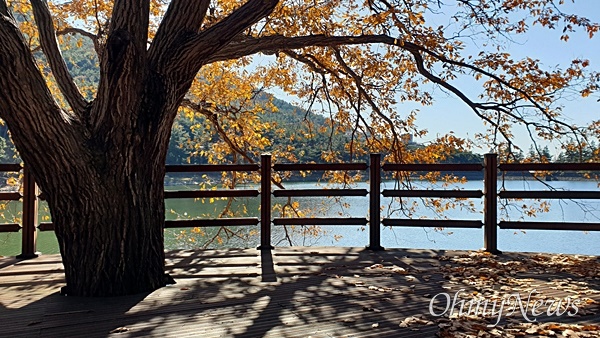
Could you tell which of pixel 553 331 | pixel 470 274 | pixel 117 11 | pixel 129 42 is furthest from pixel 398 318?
pixel 117 11

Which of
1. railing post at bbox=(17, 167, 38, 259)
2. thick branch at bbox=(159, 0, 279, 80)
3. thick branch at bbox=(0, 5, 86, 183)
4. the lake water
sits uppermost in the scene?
thick branch at bbox=(159, 0, 279, 80)

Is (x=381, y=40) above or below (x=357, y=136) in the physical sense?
above

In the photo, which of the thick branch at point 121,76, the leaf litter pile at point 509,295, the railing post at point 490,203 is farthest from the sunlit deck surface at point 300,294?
the thick branch at point 121,76

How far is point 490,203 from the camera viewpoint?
529cm

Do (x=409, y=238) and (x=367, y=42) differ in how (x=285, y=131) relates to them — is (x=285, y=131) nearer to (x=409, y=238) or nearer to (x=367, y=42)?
(x=367, y=42)

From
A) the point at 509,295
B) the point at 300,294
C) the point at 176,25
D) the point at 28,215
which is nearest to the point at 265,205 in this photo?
the point at 300,294

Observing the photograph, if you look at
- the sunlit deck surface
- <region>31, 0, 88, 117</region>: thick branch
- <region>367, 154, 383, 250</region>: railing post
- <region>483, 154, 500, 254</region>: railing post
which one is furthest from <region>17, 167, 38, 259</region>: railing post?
<region>483, 154, 500, 254</region>: railing post

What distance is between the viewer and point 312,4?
708 centimetres

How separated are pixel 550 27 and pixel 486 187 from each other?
2.36 metres

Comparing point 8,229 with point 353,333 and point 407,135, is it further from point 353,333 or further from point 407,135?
point 407,135

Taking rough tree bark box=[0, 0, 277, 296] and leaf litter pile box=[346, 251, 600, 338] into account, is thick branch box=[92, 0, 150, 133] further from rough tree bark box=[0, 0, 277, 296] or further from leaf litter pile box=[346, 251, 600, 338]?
leaf litter pile box=[346, 251, 600, 338]

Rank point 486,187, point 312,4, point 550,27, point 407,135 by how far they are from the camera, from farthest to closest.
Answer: point 407,135 → point 312,4 → point 550,27 → point 486,187

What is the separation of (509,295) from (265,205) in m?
3.00

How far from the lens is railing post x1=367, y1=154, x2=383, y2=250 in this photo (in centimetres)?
541
